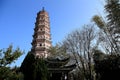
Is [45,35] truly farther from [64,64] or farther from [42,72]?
[42,72]

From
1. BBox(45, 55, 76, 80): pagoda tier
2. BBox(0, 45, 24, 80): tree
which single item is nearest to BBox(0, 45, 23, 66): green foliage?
BBox(0, 45, 24, 80): tree

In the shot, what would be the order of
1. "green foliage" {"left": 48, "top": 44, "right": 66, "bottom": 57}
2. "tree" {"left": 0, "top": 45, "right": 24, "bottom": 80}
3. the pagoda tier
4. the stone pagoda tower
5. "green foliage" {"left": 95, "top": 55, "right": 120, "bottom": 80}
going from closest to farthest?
"tree" {"left": 0, "top": 45, "right": 24, "bottom": 80} → "green foliage" {"left": 95, "top": 55, "right": 120, "bottom": 80} → the pagoda tier → "green foliage" {"left": 48, "top": 44, "right": 66, "bottom": 57} → the stone pagoda tower

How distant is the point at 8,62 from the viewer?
1325cm

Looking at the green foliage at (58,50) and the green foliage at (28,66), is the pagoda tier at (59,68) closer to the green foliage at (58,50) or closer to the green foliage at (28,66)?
the green foliage at (28,66)

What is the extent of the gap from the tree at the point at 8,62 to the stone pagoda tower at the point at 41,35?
2413 cm

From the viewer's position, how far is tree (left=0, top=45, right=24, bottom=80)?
41.7 ft

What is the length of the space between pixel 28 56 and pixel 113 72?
7775 mm

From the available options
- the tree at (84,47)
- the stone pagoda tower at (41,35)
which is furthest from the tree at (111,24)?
the stone pagoda tower at (41,35)

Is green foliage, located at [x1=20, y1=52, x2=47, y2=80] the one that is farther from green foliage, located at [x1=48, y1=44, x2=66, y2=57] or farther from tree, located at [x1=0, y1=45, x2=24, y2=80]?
green foliage, located at [x1=48, y1=44, x2=66, y2=57]

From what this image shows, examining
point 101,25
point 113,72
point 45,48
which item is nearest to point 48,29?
point 45,48

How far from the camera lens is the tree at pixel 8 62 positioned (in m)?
12.7

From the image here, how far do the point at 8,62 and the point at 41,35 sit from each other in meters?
27.0

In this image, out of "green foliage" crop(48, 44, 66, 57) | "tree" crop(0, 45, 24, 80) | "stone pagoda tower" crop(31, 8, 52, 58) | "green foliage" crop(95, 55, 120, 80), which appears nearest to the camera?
"tree" crop(0, 45, 24, 80)

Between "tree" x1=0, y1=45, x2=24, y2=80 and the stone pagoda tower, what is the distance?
24.1 meters
